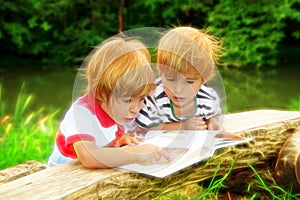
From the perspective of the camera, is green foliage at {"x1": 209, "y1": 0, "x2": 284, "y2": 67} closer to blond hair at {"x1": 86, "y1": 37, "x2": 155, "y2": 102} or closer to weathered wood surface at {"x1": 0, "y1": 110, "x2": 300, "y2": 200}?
weathered wood surface at {"x1": 0, "y1": 110, "x2": 300, "y2": 200}

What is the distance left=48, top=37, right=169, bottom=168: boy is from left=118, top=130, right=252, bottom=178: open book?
0.10ft

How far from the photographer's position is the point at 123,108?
1675mm

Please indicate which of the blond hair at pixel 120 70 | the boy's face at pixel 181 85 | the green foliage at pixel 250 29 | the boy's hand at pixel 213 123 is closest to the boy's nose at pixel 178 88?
the boy's face at pixel 181 85

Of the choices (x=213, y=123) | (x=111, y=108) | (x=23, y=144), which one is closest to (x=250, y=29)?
(x=23, y=144)

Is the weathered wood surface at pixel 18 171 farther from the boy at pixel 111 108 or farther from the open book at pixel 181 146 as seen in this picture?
the open book at pixel 181 146

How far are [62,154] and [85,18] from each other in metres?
12.1

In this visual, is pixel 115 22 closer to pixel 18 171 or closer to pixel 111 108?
pixel 18 171

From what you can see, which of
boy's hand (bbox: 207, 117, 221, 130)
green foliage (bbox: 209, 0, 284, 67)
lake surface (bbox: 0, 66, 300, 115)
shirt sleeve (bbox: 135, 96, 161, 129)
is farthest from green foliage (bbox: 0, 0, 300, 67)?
shirt sleeve (bbox: 135, 96, 161, 129)

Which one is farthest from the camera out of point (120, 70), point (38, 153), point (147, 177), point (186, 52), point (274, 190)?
point (38, 153)

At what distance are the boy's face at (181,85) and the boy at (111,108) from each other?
0.11 meters

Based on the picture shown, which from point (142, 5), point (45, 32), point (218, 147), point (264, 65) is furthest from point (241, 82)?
point (218, 147)

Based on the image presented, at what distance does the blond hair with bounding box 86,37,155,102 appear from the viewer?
5.32 ft

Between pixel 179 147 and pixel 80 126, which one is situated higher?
pixel 80 126

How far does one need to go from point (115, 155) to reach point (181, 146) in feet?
0.90
